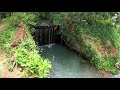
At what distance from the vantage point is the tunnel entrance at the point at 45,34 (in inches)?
354

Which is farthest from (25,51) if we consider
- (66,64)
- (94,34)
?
(94,34)

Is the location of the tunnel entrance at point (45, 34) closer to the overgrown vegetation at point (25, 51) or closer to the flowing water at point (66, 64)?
the flowing water at point (66, 64)

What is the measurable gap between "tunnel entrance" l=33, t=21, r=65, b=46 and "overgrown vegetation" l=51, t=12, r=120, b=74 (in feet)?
0.88

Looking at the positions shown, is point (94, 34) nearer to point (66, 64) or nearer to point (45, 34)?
point (66, 64)

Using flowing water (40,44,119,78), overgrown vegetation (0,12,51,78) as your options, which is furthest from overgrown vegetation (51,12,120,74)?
overgrown vegetation (0,12,51,78)

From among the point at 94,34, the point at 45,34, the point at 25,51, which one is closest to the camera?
the point at 25,51

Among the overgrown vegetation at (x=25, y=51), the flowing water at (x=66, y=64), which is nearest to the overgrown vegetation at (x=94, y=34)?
the flowing water at (x=66, y=64)

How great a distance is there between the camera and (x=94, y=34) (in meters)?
Answer: 8.41

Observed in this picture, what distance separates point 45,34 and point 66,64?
1640 millimetres

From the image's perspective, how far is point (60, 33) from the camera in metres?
9.38

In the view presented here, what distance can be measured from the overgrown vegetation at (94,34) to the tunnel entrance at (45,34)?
0.27 meters
